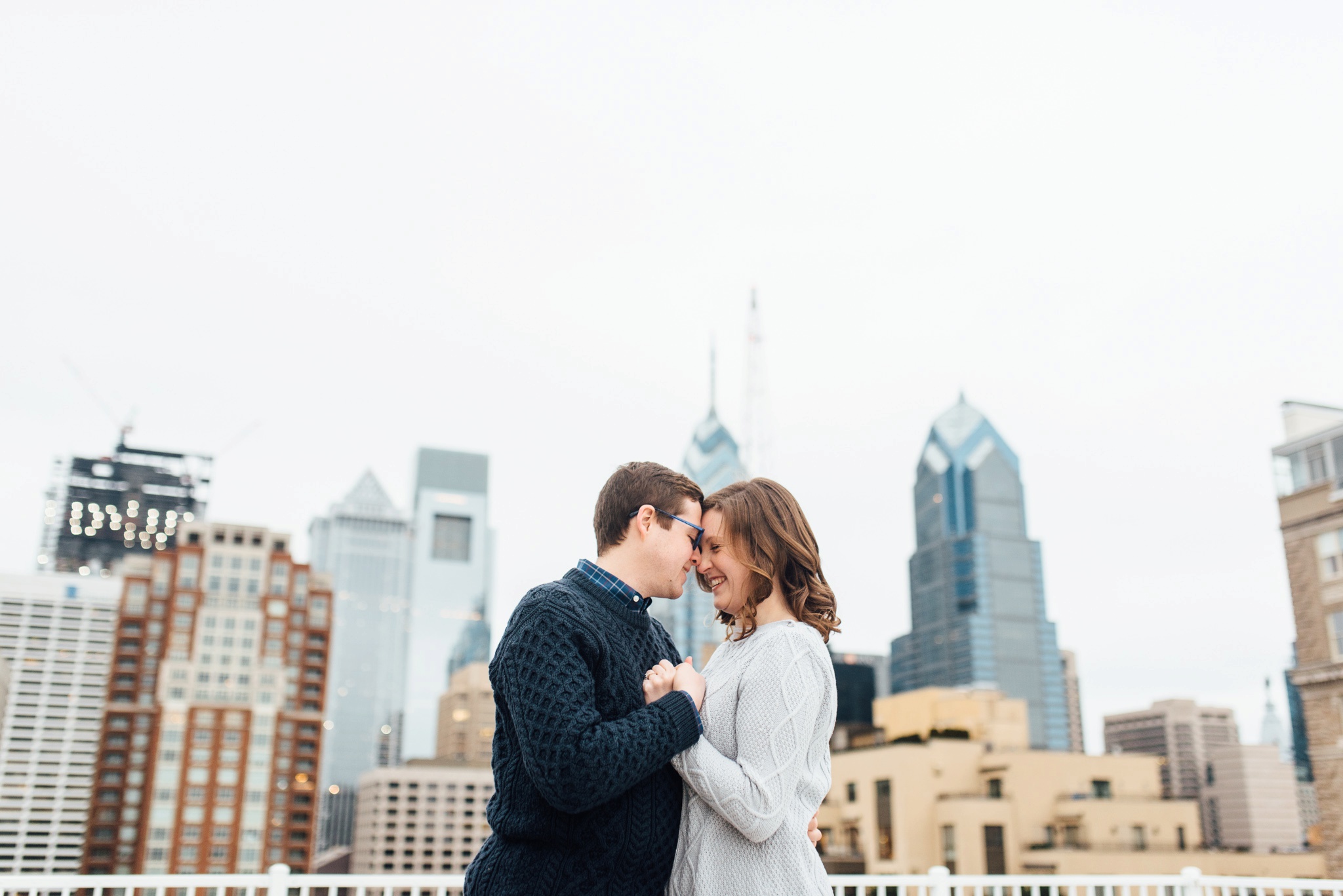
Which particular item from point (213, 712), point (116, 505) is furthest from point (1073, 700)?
point (116, 505)

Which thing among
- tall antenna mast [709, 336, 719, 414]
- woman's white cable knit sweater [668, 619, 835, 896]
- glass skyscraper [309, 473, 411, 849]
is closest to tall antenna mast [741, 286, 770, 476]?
tall antenna mast [709, 336, 719, 414]

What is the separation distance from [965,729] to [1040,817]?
227 inches

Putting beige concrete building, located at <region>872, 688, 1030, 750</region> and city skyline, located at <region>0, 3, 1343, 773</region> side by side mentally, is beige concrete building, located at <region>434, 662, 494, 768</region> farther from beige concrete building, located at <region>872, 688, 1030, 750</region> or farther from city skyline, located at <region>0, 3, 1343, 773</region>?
Answer: beige concrete building, located at <region>872, 688, 1030, 750</region>

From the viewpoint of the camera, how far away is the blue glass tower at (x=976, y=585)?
118250 mm

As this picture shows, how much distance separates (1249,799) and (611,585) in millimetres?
105730

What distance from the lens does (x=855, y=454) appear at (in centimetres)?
14488

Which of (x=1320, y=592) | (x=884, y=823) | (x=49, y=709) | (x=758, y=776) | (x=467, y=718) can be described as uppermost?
(x=467, y=718)

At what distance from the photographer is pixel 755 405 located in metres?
106

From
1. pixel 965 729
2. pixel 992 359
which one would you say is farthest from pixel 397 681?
pixel 965 729

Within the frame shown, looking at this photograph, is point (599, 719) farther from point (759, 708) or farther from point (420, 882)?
point (420, 882)

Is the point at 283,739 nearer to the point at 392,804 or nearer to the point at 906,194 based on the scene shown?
the point at 392,804

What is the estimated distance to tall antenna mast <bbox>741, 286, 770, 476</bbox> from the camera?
104 meters

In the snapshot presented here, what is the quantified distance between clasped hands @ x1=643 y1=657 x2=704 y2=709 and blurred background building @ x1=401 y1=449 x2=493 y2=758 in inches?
6113

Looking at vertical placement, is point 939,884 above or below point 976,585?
below
